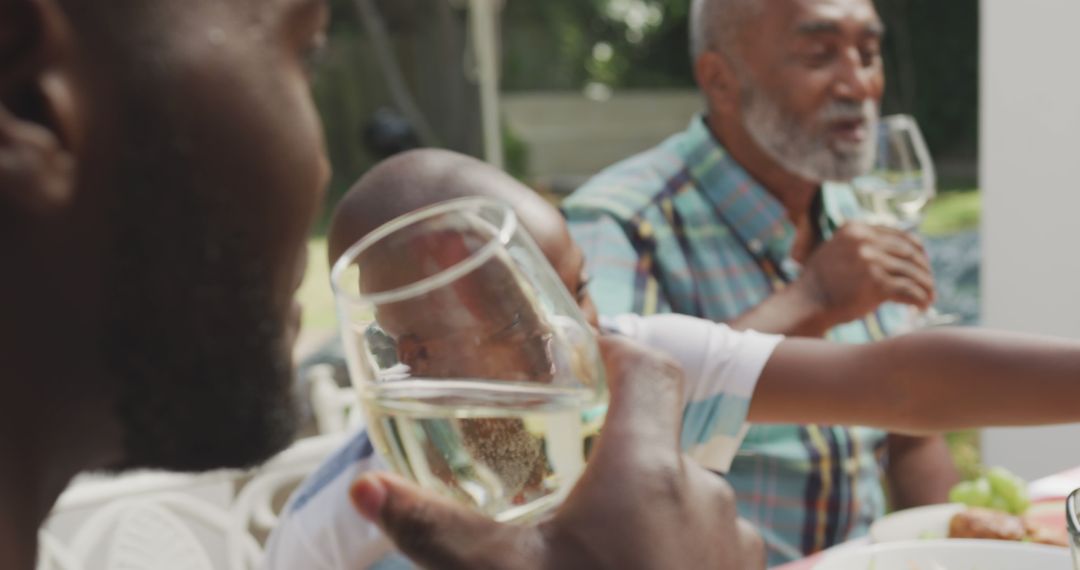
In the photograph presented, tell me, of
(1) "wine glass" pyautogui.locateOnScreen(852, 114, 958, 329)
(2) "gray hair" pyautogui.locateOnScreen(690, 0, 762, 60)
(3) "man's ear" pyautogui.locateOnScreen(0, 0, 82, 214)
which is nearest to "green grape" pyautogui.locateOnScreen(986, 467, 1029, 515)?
(1) "wine glass" pyautogui.locateOnScreen(852, 114, 958, 329)

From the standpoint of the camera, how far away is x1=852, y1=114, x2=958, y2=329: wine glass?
2432mm

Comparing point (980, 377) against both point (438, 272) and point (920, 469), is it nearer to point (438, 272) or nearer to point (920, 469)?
point (438, 272)

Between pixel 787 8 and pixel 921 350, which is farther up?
pixel 787 8

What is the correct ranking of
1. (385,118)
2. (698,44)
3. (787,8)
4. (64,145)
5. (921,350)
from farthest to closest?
(385,118)
(698,44)
(787,8)
(921,350)
(64,145)

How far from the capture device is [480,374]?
735mm

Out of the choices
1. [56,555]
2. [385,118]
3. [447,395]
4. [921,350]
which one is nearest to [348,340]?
[447,395]

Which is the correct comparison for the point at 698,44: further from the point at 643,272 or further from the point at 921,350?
the point at 921,350

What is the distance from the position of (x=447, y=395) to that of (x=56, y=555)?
4.54 ft

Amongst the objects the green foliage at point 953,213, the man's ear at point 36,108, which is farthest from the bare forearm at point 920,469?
the green foliage at point 953,213

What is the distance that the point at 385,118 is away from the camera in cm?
1415

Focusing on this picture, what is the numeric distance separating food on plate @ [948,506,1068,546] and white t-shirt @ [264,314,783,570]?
335mm

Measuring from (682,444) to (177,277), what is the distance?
0.96m

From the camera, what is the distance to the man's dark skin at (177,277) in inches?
24.0

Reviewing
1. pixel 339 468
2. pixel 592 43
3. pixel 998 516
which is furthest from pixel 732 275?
pixel 592 43
